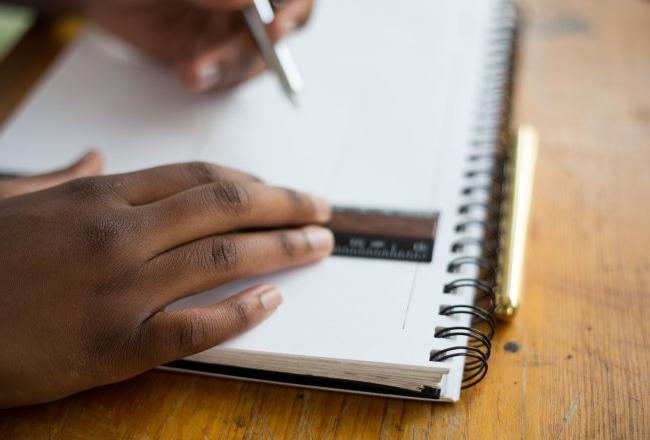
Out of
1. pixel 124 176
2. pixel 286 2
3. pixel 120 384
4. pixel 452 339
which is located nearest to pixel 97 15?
pixel 286 2

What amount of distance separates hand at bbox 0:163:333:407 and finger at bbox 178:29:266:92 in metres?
0.30

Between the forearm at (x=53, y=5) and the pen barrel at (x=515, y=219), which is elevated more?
the forearm at (x=53, y=5)

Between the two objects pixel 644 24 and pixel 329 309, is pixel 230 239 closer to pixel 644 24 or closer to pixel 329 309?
pixel 329 309

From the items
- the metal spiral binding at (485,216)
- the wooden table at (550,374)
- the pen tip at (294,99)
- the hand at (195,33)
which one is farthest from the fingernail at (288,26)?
the wooden table at (550,374)

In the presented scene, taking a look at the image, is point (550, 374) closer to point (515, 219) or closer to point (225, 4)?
point (515, 219)

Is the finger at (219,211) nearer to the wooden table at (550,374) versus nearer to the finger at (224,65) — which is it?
the wooden table at (550,374)

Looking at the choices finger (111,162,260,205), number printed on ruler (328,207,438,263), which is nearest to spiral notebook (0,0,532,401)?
number printed on ruler (328,207,438,263)

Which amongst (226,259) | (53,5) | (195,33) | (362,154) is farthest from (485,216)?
(53,5)

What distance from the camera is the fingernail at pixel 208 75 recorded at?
0.94 m

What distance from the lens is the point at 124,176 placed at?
67cm

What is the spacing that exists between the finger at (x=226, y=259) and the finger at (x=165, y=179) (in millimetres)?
69

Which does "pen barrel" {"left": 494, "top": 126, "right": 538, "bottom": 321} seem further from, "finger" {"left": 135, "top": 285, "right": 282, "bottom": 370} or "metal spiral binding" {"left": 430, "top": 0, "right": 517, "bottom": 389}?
"finger" {"left": 135, "top": 285, "right": 282, "bottom": 370}

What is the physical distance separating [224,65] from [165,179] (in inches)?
13.2

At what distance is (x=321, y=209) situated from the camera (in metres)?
0.72
